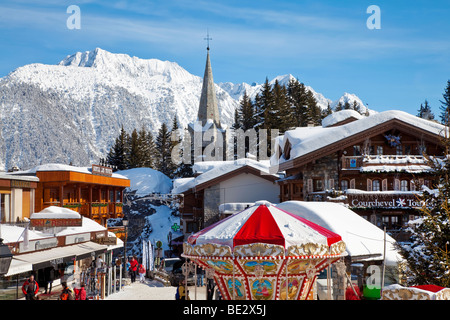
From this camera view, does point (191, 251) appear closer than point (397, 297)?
No

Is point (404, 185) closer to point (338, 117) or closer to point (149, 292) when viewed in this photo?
point (338, 117)

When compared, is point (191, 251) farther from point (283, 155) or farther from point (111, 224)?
point (111, 224)

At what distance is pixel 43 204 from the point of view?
34.9m

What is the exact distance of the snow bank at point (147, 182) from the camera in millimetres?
67375

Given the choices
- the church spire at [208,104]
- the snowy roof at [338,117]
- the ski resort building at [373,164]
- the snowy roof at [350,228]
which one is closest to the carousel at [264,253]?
the snowy roof at [350,228]

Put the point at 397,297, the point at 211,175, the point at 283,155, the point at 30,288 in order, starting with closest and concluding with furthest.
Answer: the point at 397,297, the point at 30,288, the point at 283,155, the point at 211,175

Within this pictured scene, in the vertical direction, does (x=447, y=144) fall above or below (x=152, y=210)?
above

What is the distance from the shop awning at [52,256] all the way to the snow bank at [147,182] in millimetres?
36174

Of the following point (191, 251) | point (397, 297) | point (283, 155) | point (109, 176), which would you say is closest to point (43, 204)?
point (109, 176)

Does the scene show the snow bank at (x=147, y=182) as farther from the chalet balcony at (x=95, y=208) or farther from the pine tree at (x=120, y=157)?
the chalet balcony at (x=95, y=208)

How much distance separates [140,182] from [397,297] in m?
60.1

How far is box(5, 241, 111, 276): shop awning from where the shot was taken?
1984 centimetres
